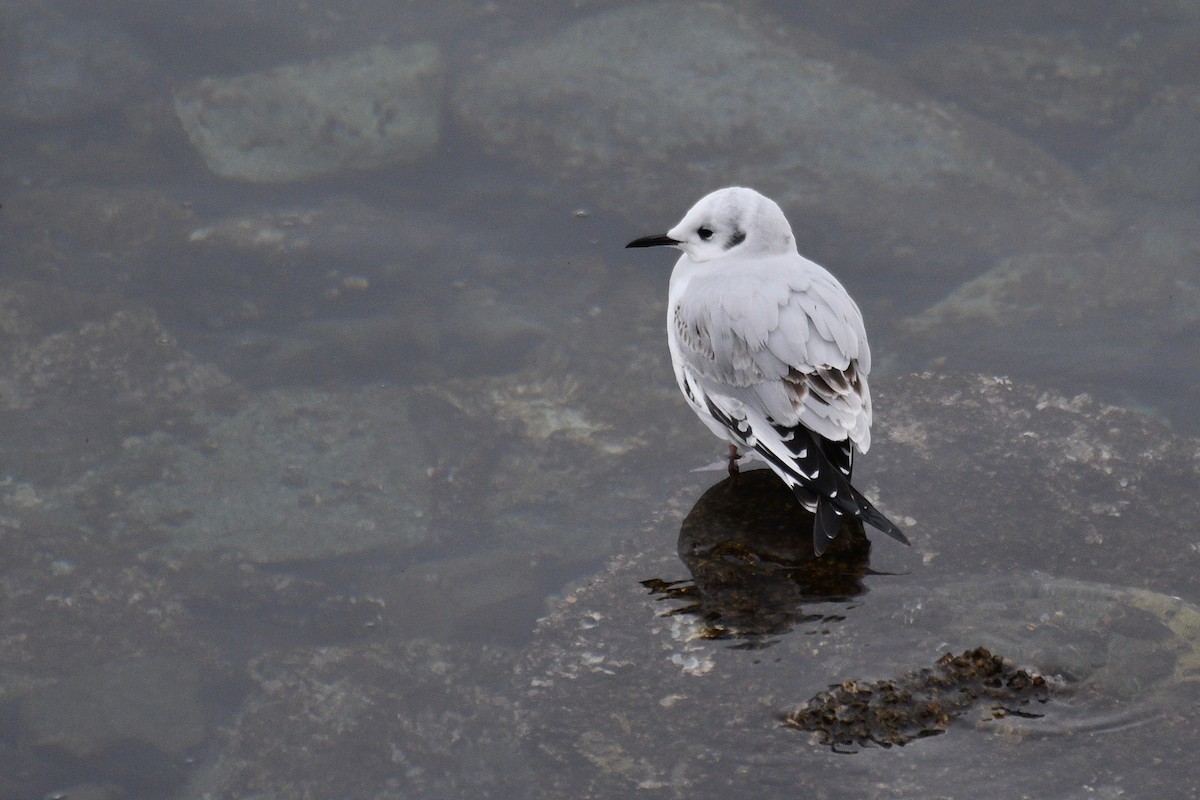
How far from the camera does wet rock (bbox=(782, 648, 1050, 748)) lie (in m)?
3.36

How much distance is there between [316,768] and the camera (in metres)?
5.32

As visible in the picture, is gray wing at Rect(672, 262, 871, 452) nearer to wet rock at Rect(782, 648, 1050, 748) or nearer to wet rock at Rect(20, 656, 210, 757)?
wet rock at Rect(782, 648, 1050, 748)

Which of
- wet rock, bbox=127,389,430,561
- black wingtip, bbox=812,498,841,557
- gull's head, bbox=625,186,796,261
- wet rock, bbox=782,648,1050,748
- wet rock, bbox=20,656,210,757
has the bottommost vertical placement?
wet rock, bbox=20,656,210,757

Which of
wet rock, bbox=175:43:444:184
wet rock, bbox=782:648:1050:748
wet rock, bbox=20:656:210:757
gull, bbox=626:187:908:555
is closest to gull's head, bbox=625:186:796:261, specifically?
gull, bbox=626:187:908:555

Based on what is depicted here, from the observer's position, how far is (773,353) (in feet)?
12.6

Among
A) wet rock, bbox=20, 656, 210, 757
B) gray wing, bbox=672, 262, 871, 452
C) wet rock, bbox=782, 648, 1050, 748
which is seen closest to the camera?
wet rock, bbox=782, 648, 1050, 748

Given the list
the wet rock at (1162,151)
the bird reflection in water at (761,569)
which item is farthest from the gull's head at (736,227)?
the wet rock at (1162,151)

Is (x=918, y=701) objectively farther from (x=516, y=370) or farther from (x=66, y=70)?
(x=66, y=70)

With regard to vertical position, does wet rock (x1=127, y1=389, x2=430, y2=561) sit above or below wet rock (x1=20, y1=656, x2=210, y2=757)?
above

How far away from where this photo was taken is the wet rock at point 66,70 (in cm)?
923

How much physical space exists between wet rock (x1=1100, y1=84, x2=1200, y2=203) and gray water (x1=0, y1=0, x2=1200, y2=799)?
46 mm

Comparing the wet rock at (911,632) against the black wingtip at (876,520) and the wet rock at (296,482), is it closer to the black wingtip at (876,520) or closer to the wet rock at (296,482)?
the black wingtip at (876,520)

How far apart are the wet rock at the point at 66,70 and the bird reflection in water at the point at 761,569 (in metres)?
7.30

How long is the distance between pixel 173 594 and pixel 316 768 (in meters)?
1.42
